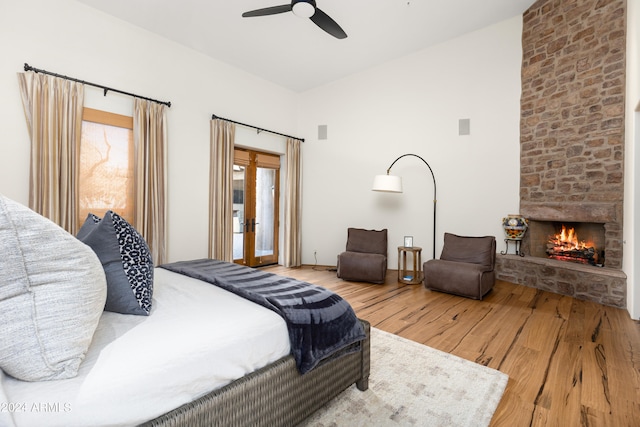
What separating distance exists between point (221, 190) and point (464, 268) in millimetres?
3771

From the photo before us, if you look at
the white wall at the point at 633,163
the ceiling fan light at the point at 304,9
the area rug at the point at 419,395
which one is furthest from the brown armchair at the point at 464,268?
the ceiling fan light at the point at 304,9

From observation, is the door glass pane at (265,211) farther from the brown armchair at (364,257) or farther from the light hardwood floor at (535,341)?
the light hardwood floor at (535,341)

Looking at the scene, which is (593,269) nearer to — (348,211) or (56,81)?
(348,211)

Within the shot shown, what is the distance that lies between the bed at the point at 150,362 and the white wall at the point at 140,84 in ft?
10.4

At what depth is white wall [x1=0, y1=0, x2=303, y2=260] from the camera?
3.23 m

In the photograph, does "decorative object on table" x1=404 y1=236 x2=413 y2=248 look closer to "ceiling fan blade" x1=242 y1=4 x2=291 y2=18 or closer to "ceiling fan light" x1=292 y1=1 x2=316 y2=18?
"ceiling fan light" x1=292 y1=1 x2=316 y2=18

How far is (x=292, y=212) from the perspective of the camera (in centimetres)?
610

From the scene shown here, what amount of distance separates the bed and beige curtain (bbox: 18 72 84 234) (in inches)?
109

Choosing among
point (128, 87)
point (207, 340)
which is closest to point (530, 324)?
point (207, 340)

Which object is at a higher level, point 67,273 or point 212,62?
point 212,62

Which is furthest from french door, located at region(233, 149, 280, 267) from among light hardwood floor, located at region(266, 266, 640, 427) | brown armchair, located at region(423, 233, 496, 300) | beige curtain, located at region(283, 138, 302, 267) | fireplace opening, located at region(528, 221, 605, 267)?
fireplace opening, located at region(528, 221, 605, 267)

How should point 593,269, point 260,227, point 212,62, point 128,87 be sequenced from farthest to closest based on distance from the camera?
point 260,227
point 212,62
point 128,87
point 593,269

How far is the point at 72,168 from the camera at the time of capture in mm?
3496

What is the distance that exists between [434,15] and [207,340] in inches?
190
